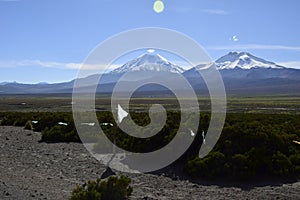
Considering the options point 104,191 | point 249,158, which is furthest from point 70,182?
point 249,158

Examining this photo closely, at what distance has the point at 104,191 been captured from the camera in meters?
10.1

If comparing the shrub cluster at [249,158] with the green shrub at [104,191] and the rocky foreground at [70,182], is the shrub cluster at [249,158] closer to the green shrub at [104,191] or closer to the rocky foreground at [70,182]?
the rocky foreground at [70,182]

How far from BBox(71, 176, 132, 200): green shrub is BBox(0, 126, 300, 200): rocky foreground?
2.12ft

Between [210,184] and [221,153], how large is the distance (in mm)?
1588

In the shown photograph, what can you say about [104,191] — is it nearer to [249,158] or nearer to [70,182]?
[70,182]

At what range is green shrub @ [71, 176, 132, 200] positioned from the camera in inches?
375

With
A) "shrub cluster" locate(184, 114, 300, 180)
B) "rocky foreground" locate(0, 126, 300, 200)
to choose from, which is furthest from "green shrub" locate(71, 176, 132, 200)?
"shrub cluster" locate(184, 114, 300, 180)

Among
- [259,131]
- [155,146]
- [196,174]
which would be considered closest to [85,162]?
[155,146]

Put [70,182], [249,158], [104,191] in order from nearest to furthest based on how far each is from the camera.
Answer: [104,191] < [70,182] < [249,158]

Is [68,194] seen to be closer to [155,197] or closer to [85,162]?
[155,197]

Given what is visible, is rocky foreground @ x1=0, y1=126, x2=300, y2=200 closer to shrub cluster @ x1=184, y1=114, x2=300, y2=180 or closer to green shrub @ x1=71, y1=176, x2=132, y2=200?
green shrub @ x1=71, y1=176, x2=132, y2=200

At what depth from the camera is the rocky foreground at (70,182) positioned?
11164 mm

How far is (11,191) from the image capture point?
1077cm

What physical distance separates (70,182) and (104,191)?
2.81 metres
